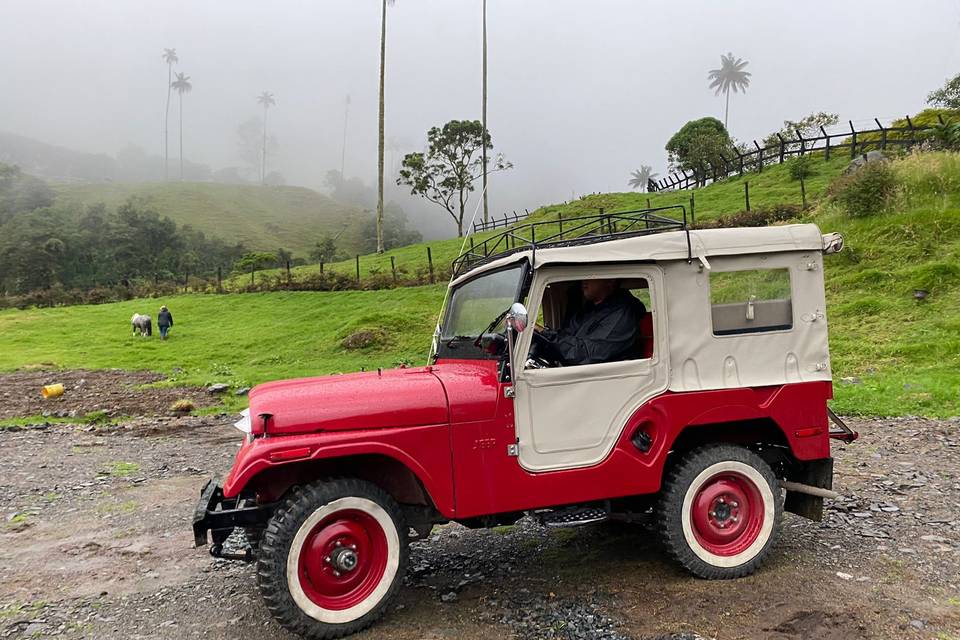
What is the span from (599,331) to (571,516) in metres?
1.32

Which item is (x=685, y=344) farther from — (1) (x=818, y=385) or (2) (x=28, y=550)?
(2) (x=28, y=550)

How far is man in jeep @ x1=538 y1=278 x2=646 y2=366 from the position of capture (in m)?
4.38

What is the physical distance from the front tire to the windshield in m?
1.51

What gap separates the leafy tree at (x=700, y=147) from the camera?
48844 millimetres

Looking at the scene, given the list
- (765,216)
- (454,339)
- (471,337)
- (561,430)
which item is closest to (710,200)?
(765,216)

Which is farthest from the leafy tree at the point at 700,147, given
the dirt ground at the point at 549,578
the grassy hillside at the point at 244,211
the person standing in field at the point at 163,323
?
the grassy hillside at the point at 244,211

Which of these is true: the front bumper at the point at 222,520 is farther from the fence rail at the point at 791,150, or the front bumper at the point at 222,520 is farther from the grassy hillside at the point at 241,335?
the fence rail at the point at 791,150

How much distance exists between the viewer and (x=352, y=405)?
383 centimetres

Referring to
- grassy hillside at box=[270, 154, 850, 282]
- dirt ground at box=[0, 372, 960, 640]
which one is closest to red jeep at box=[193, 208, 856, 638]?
dirt ground at box=[0, 372, 960, 640]

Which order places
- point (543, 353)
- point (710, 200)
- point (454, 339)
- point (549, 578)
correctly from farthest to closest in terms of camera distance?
point (710, 200), point (454, 339), point (549, 578), point (543, 353)

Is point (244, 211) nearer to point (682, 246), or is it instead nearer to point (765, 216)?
point (765, 216)

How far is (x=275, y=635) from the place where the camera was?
3.87 m

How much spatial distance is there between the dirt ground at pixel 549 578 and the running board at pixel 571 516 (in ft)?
1.67

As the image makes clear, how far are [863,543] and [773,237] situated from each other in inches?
102
